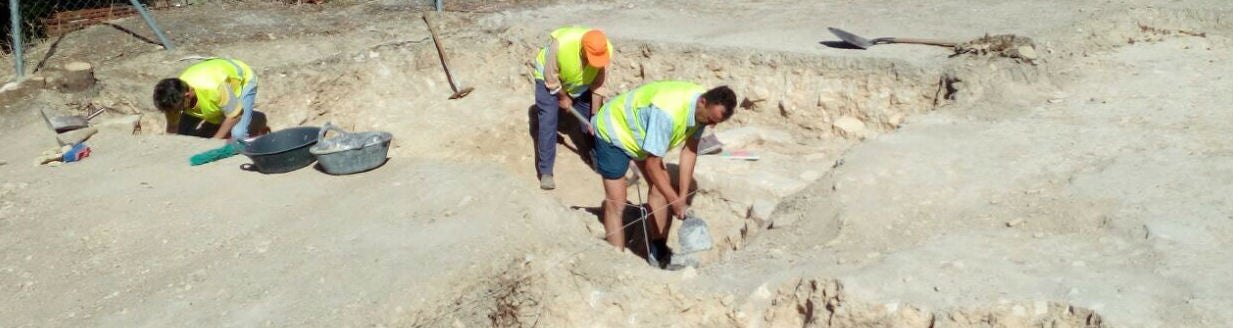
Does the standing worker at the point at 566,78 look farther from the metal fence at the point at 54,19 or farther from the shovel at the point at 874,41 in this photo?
the metal fence at the point at 54,19

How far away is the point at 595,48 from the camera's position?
6551mm

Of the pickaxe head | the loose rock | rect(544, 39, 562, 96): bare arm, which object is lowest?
the pickaxe head

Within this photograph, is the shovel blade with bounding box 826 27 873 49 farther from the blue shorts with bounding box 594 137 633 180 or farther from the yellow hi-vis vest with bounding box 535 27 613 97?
the blue shorts with bounding box 594 137 633 180

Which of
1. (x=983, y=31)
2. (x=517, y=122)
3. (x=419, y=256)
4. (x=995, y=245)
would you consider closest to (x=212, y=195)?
(x=419, y=256)

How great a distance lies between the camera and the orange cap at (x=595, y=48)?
21.5 feet

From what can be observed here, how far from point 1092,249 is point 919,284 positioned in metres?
0.84

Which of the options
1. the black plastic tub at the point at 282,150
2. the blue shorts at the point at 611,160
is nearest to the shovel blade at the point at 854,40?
the blue shorts at the point at 611,160

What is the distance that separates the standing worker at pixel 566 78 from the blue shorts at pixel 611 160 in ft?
3.54

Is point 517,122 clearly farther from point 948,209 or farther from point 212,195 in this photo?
point 948,209

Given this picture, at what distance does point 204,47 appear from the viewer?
861 cm

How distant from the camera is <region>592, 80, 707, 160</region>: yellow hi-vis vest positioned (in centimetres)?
517

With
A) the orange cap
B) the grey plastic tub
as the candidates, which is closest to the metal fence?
the grey plastic tub

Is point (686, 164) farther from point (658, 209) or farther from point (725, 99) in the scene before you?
point (725, 99)

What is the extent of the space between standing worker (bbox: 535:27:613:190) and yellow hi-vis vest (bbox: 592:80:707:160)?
1.06 m
